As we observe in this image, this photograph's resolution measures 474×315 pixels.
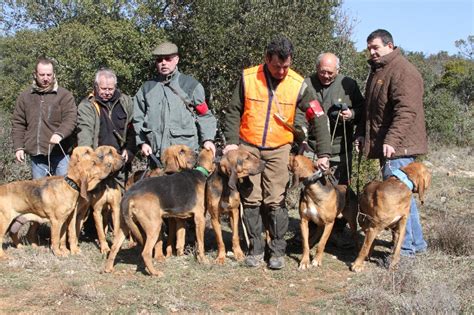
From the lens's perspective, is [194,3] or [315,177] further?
[194,3]

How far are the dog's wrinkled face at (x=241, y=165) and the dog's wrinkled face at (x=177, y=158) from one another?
36.6 inches

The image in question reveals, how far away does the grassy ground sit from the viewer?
521 centimetres

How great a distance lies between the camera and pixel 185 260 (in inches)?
270

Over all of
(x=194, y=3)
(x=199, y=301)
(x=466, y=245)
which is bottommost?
(x=199, y=301)

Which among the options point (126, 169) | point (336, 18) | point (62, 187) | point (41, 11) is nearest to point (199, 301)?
point (62, 187)

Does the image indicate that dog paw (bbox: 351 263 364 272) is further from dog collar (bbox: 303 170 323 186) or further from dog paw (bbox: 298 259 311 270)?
dog collar (bbox: 303 170 323 186)

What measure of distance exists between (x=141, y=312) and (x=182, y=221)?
2.09 m

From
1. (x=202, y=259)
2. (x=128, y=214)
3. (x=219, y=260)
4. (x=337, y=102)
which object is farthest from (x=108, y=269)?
(x=337, y=102)

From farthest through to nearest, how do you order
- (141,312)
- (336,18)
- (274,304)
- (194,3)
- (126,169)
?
(336,18) → (194,3) → (126,169) → (274,304) → (141,312)

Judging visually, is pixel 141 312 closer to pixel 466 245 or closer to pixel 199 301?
pixel 199 301

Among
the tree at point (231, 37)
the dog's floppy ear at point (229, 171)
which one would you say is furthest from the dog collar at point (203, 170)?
the tree at point (231, 37)

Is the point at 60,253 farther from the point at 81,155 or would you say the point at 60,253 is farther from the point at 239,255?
the point at 239,255

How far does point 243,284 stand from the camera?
238 inches

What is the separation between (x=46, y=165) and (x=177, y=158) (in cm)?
215
